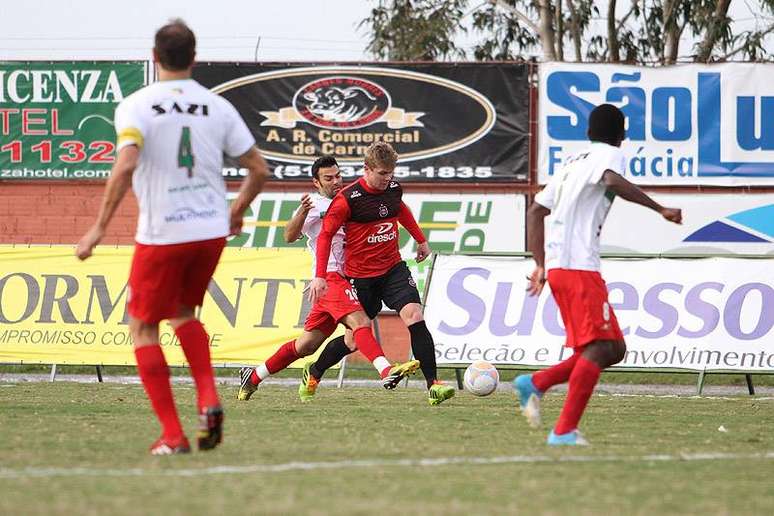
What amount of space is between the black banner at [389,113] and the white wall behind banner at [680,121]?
17.6 inches

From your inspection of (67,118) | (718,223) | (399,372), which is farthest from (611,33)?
(399,372)

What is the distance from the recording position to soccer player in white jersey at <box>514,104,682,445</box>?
8.13 meters

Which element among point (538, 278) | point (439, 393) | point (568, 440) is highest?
point (538, 278)

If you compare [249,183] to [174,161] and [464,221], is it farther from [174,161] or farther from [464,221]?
[464,221]

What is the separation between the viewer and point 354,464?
278 inches

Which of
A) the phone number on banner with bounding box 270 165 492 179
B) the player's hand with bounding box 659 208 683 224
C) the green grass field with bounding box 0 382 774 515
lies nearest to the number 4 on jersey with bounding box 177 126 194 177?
the green grass field with bounding box 0 382 774 515

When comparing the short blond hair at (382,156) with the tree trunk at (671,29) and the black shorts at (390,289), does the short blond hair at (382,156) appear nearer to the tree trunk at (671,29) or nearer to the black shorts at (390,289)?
the black shorts at (390,289)

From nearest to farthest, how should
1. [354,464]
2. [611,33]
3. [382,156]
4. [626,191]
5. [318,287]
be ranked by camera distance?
1. [354,464]
2. [626,191]
3. [318,287]
4. [382,156]
5. [611,33]

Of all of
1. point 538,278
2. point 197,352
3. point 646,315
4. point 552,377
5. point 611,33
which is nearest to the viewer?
point 197,352

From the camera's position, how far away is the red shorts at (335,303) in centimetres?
1212

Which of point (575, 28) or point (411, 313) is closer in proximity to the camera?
point (411, 313)

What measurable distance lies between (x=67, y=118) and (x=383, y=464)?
44.1 ft

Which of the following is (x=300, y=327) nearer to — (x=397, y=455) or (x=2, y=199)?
(x=2, y=199)

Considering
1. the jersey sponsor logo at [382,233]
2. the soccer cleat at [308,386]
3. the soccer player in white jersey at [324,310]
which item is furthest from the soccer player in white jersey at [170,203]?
the soccer cleat at [308,386]
